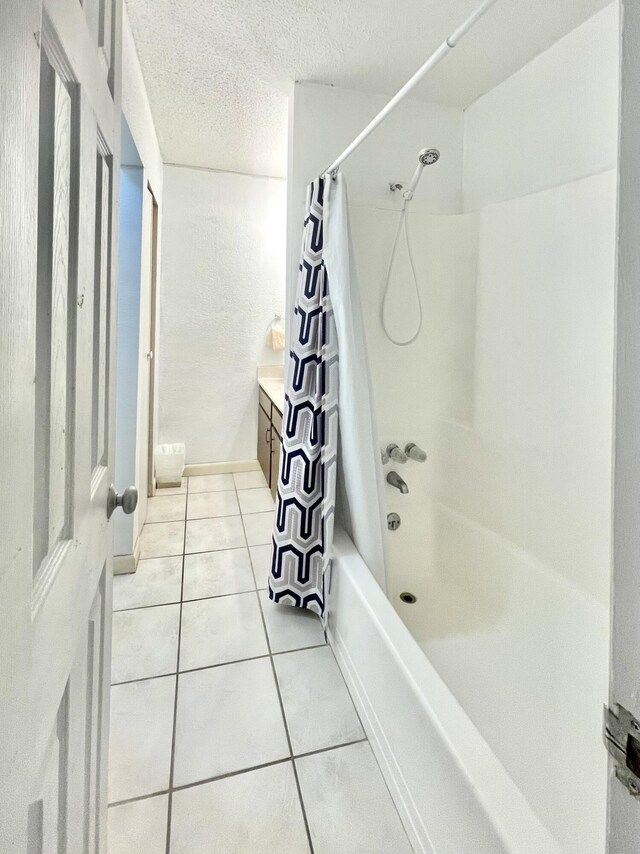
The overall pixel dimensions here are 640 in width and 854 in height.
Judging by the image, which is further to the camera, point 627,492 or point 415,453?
point 415,453

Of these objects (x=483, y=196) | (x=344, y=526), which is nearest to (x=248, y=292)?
(x=483, y=196)

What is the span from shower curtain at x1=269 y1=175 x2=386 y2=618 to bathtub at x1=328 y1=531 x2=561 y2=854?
241 mm

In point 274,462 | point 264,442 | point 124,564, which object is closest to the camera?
point 124,564

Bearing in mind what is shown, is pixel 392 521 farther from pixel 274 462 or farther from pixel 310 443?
pixel 274 462

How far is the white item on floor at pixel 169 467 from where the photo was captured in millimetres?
3271

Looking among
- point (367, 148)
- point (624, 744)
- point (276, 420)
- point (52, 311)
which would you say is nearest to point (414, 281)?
point (367, 148)

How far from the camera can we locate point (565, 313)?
157 cm

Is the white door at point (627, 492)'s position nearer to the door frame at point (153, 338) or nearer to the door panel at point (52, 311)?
the door panel at point (52, 311)

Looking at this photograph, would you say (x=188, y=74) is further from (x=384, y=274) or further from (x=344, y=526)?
(x=344, y=526)

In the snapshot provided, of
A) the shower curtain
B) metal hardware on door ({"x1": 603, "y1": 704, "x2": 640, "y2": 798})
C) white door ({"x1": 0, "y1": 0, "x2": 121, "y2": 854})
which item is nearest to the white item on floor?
the shower curtain

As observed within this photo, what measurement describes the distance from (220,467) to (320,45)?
2.88m

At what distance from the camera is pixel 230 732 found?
133cm

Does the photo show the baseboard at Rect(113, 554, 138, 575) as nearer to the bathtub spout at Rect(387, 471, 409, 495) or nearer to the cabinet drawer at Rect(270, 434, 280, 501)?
the cabinet drawer at Rect(270, 434, 280, 501)

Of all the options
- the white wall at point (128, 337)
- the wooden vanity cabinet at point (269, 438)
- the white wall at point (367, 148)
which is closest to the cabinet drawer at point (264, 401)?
the wooden vanity cabinet at point (269, 438)
